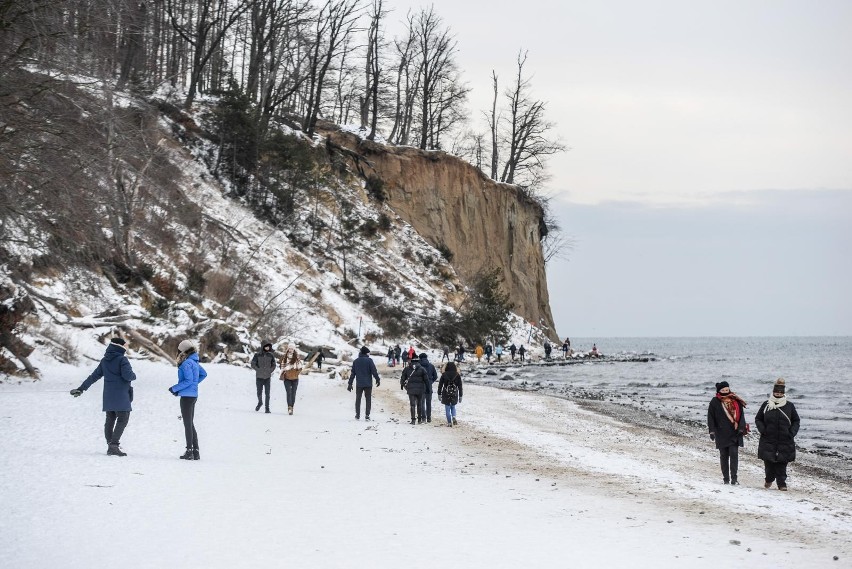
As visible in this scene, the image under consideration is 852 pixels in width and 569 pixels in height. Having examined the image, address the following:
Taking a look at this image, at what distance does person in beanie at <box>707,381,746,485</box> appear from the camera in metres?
12.5

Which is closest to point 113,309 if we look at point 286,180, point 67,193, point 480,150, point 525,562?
point 67,193

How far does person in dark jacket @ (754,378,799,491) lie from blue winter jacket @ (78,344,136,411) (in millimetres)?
9019

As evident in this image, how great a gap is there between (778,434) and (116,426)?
30.8 feet

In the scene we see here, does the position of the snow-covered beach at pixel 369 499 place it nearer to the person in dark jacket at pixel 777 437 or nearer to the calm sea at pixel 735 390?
the person in dark jacket at pixel 777 437

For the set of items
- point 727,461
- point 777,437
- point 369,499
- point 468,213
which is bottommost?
point 369,499

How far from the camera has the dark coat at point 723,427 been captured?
40.9 feet

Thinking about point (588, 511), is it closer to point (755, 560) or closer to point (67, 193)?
point (755, 560)

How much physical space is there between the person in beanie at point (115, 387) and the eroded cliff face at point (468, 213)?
4634cm

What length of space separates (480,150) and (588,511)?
2847 inches

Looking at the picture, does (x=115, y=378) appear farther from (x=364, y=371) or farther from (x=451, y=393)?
(x=451, y=393)

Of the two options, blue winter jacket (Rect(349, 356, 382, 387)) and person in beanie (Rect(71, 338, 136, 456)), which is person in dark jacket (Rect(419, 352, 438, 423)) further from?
person in beanie (Rect(71, 338, 136, 456))

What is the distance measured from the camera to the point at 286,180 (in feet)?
163

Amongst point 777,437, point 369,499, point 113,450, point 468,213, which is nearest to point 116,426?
point 113,450

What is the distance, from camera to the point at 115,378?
11.0 meters
